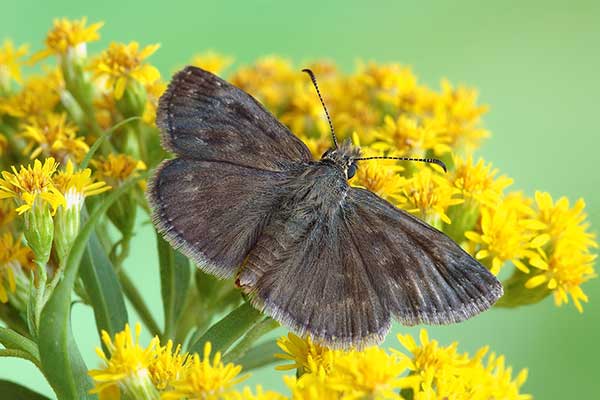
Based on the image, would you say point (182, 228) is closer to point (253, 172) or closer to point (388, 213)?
point (253, 172)

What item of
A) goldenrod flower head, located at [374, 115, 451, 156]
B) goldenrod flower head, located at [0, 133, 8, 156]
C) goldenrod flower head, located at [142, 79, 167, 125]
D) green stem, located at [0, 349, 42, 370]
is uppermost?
goldenrod flower head, located at [142, 79, 167, 125]

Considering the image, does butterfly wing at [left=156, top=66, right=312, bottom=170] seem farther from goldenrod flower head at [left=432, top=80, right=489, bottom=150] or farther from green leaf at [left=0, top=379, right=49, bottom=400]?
goldenrod flower head at [left=432, top=80, right=489, bottom=150]

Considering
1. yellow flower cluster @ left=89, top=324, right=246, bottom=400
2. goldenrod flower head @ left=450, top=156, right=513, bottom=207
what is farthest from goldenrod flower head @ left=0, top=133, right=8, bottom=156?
goldenrod flower head @ left=450, top=156, right=513, bottom=207

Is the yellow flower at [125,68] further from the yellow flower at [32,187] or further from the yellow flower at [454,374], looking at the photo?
the yellow flower at [454,374]

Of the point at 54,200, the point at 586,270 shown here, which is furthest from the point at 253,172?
the point at 586,270

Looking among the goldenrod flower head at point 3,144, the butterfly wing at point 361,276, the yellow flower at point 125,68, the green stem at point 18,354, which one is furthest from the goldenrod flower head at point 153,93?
the green stem at point 18,354

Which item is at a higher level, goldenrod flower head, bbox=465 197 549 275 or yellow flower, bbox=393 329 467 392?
goldenrod flower head, bbox=465 197 549 275
